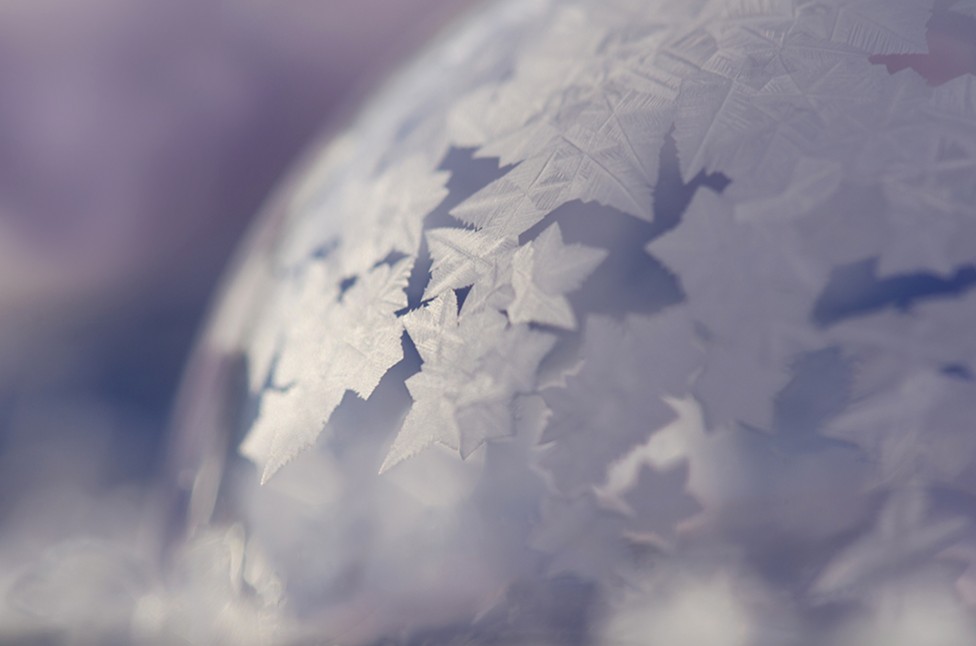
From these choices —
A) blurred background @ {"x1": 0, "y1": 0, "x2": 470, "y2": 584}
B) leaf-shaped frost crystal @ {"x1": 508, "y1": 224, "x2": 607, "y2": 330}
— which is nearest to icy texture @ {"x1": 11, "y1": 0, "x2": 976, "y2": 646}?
leaf-shaped frost crystal @ {"x1": 508, "y1": 224, "x2": 607, "y2": 330}

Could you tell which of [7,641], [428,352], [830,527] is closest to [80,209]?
[7,641]

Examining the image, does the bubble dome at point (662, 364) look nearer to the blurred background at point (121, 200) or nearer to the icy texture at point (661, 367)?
the icy texture at point (661, 367)

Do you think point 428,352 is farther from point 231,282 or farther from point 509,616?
point 231,282

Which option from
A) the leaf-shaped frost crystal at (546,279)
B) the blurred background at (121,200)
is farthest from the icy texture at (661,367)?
the blurred background at (121,200)

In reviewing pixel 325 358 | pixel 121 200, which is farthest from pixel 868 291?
pixel 121 200

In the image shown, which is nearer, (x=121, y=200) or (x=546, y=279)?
(x=546, y=279)

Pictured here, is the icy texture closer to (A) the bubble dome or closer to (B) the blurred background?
(A) the bubble dome

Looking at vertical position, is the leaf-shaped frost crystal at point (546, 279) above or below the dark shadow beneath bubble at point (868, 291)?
above

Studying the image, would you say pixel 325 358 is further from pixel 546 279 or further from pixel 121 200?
pixel 121 200
